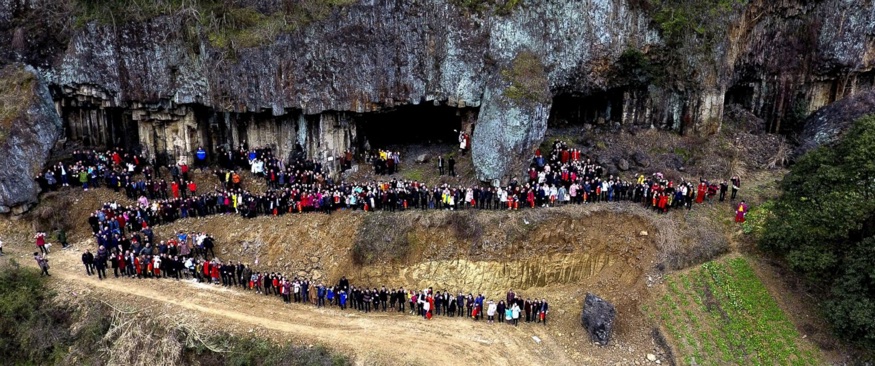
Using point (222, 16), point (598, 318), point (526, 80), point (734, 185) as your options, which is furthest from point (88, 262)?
point (734, 185)

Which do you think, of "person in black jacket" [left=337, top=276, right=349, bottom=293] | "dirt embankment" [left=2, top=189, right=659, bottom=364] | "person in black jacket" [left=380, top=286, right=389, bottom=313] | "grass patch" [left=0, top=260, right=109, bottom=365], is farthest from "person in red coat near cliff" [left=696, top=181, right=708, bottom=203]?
"grass patch" [left=0, top=260, right=109, bottom=365]

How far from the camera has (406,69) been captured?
30.9 meters

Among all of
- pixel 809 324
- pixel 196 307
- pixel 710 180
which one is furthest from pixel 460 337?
pixel 710 180

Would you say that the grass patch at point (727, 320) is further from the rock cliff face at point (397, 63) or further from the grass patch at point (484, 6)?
the grass patch at point (484, 6)

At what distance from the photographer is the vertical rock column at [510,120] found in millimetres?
29109

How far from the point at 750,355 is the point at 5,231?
32.3m

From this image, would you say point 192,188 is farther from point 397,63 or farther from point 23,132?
point 397,63

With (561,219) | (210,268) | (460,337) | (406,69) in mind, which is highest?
(406,69)

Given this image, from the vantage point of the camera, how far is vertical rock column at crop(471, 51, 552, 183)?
29109mm

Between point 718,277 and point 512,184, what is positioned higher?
point 512,184

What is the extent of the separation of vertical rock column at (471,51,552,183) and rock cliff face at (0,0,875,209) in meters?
0.07

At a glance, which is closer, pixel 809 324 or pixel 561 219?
pixel 809 324

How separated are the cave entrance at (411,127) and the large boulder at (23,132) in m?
15.3

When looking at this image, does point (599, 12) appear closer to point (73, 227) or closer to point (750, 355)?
point (750, 355)
